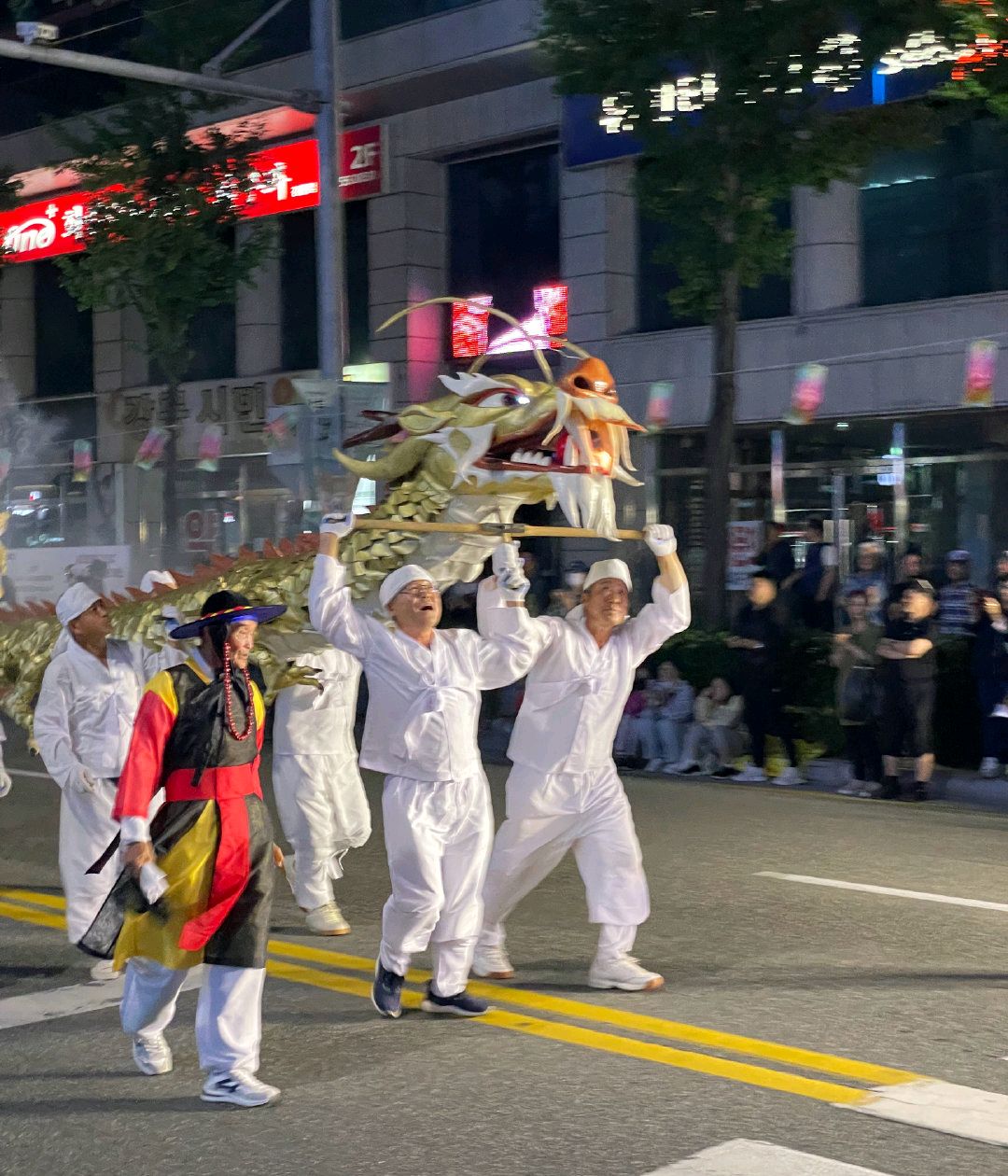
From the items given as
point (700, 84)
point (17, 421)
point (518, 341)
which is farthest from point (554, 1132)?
point (17, 421)

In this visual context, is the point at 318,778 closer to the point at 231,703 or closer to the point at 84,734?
the point at 84,734

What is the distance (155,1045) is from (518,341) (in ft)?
54.8

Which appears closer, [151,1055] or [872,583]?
[151,1055]

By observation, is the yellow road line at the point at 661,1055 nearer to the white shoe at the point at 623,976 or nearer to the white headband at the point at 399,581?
the white shoe at the point at 623,976

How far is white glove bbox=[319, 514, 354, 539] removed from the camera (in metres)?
6.55

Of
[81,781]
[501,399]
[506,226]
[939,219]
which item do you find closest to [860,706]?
[501,399]

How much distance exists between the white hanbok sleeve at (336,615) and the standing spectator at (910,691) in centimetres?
616

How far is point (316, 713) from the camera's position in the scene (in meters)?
8.14

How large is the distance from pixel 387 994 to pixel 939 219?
14026mm

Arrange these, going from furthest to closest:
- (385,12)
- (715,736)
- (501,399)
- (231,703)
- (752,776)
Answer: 1. (385,12)
2. (715,736)
3. (752,776)
4. (501,399)
5. (231,703)

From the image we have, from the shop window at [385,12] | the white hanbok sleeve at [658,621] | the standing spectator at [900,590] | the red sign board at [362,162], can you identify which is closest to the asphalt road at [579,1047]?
the white hanbok sleeve at [658,621]

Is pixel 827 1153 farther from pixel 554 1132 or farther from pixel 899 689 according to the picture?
pixel 899 689

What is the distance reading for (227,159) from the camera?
76.3ft

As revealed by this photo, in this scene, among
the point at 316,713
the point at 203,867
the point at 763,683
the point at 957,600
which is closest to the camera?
the point at 203,867
